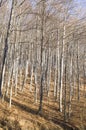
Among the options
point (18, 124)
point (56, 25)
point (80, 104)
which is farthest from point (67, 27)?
point (18, 124)

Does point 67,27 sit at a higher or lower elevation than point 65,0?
lower

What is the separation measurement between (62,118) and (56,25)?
726cm

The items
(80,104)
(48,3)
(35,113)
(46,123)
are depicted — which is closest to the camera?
(46,123)

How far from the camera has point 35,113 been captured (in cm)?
1616

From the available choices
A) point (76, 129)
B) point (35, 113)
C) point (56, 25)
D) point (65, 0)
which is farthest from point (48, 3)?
point (76, 129)

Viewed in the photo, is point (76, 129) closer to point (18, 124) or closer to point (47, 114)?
point (47, 114)

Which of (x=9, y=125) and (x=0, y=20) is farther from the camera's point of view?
(x=0, y=20)

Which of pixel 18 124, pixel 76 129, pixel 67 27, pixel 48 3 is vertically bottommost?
pixel 76 129

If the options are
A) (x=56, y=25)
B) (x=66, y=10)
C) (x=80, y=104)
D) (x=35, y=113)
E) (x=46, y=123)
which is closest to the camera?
(x=46, y=123)

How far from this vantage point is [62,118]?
16516 millimetres

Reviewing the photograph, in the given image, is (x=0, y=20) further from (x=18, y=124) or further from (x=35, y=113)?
(x=18, y=124)

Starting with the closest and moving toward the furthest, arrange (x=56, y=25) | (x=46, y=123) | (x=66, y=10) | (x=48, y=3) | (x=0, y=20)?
1. (x=46, y=123)
2. (x=48, y=3)
3. (x=66, y=10)
4. (x=56, y=25)
5. (x=0, y=20)

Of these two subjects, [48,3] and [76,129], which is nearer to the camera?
[76,129]

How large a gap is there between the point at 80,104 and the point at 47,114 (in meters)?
6.17
